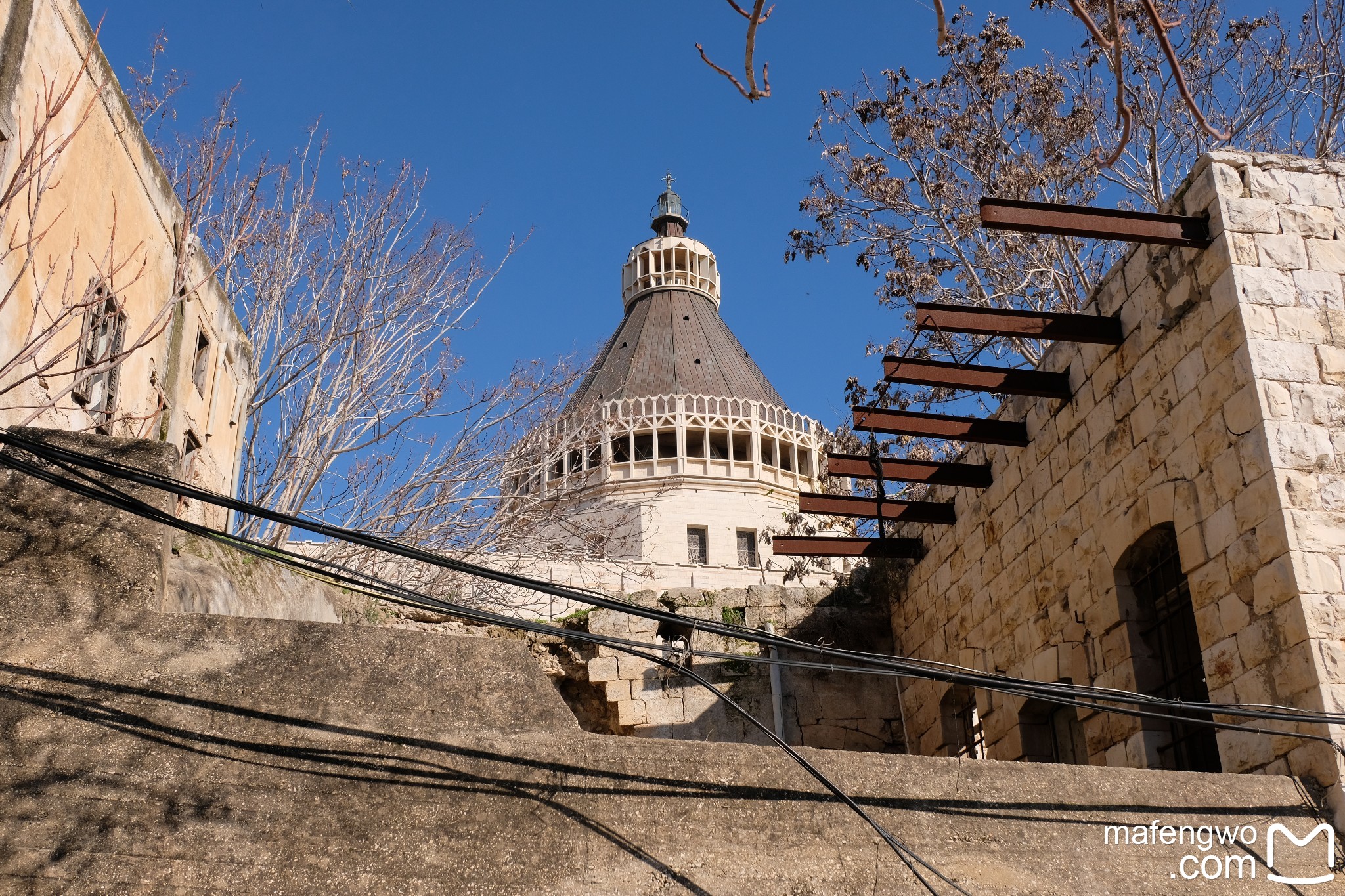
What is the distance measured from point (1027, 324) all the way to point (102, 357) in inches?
254

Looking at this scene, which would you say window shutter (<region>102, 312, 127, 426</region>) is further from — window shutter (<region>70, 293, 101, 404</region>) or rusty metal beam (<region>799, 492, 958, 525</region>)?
rusty metal beam (<region>799, 492, 958, 525</region>)

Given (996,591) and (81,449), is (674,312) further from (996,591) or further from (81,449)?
(81,449)

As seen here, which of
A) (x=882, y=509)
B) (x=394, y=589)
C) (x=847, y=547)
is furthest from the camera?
(x=847, y=547)

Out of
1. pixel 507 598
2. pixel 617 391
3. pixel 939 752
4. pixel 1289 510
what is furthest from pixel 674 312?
pixel 1289 510

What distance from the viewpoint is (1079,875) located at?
169 inches

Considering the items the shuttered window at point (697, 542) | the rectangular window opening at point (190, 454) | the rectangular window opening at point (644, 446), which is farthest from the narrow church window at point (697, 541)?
the rectangular window opening at point (190, 454)

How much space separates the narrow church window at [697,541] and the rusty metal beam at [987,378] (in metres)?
34.6

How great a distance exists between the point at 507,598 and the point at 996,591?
8277 mm

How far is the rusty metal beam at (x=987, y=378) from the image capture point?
8125 millimetres

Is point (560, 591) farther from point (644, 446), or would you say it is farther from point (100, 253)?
point (644, 446)

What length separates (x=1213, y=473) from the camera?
257 inches

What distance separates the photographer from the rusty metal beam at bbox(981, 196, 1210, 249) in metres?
6.83

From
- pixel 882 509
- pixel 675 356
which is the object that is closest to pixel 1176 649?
pixel 882 509

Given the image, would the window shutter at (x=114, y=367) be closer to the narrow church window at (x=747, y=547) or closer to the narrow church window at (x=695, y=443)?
the narrow church window at (x=747, y=547)
